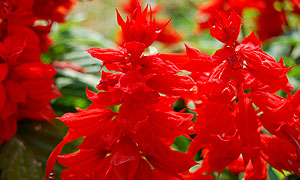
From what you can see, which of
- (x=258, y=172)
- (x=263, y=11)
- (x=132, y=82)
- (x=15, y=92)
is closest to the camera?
(x=132, y=82)

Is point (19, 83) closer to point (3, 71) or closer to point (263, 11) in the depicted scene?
point (3, 71)

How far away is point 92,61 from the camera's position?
1029 millimetres

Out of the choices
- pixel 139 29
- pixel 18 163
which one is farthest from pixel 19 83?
pixel 139 29

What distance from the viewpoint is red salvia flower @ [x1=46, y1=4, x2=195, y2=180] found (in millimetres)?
452

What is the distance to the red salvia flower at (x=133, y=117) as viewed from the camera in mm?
452

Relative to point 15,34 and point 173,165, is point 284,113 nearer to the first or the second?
point 173,165

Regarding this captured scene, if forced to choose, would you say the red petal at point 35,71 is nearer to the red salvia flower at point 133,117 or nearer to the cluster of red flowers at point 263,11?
the red salvia flower at point 133,117

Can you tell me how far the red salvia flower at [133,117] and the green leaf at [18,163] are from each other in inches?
8.8

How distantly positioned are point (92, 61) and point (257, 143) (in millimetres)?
630

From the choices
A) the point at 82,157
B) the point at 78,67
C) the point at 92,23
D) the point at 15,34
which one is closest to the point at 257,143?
the point at 82,157

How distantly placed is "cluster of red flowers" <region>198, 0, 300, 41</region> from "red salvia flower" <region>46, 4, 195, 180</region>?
770mm

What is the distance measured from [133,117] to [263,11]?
94 centimetres

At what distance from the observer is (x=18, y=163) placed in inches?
28.4

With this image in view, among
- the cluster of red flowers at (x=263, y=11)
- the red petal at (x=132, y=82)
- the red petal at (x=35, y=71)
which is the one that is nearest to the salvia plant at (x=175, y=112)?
the red petal at (x=132, y=82)
